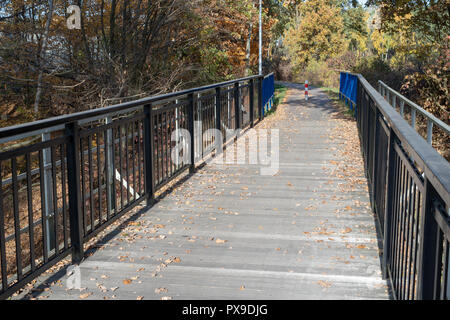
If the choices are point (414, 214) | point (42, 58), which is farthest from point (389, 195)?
point (42, 58)

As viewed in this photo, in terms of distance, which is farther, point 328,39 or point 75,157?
point 328,39

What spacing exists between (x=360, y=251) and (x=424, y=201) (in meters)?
2.74

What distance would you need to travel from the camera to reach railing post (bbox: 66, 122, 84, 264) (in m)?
Result: 4.93

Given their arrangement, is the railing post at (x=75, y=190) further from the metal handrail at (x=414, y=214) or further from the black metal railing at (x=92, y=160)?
the metal handrail at (x=414, y=214)

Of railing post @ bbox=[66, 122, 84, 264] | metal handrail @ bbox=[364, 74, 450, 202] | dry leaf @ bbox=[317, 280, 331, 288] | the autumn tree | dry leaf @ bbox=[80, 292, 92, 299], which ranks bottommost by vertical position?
dry leaf @ bbox=[317, 280, 331, 288]

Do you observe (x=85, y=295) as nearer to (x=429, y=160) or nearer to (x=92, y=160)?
(x=92, y=160)

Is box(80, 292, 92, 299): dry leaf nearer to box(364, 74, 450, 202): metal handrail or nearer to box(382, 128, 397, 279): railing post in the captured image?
box(382, 128, 397, 279): railing post

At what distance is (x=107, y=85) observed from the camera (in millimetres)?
17500

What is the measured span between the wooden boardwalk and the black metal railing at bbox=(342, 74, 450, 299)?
1.79 feet

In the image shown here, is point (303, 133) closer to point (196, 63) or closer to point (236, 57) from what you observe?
point (196, 63)

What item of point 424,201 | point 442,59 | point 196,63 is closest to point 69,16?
point 196,63

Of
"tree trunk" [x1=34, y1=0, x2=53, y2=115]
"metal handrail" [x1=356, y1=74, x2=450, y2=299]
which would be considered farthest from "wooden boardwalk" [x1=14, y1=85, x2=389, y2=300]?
"tree trunk" [x1=34, y1=0, x2=53, y2=115]

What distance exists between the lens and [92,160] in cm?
673

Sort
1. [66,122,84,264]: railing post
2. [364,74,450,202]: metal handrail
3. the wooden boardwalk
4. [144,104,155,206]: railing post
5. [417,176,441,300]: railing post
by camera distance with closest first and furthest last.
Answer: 1. [364,74,450,202]: metal handrail
2. [417,176,441,300]: railing post
3. the wooden boardwalk
4. [66,122,84,264]: railing post
5. [144,104,155,206]: railing post
